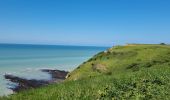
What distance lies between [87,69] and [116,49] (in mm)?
9816

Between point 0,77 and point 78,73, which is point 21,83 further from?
point 78,73

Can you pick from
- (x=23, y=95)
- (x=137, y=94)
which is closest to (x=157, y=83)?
(x=137, y=94)

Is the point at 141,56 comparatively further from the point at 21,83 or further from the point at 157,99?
the point at 157,99

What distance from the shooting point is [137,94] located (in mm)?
→ 17766

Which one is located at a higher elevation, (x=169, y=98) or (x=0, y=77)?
(x=169, y=98)

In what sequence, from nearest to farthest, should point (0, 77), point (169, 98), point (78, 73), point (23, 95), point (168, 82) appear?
point (169, 98), point (23, 95), point (168, 82), point (78, 73), point (0, 77)

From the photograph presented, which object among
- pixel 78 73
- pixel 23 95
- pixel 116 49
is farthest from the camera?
pixel 116 49

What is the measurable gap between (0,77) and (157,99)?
5276 centimetres

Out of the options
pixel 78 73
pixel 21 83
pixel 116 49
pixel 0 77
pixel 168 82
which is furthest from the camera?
pixel 0 77

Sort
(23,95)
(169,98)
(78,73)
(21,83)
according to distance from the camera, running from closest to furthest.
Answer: (169,98) → (23,95) → (78,73) → (21,83)

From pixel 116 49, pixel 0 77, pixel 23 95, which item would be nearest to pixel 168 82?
pixel 23 95

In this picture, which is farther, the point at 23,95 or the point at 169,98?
the point at 23,95

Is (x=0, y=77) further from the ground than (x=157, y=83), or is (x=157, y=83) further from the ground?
(x=157, y=83)

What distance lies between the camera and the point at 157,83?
66.9 ft
